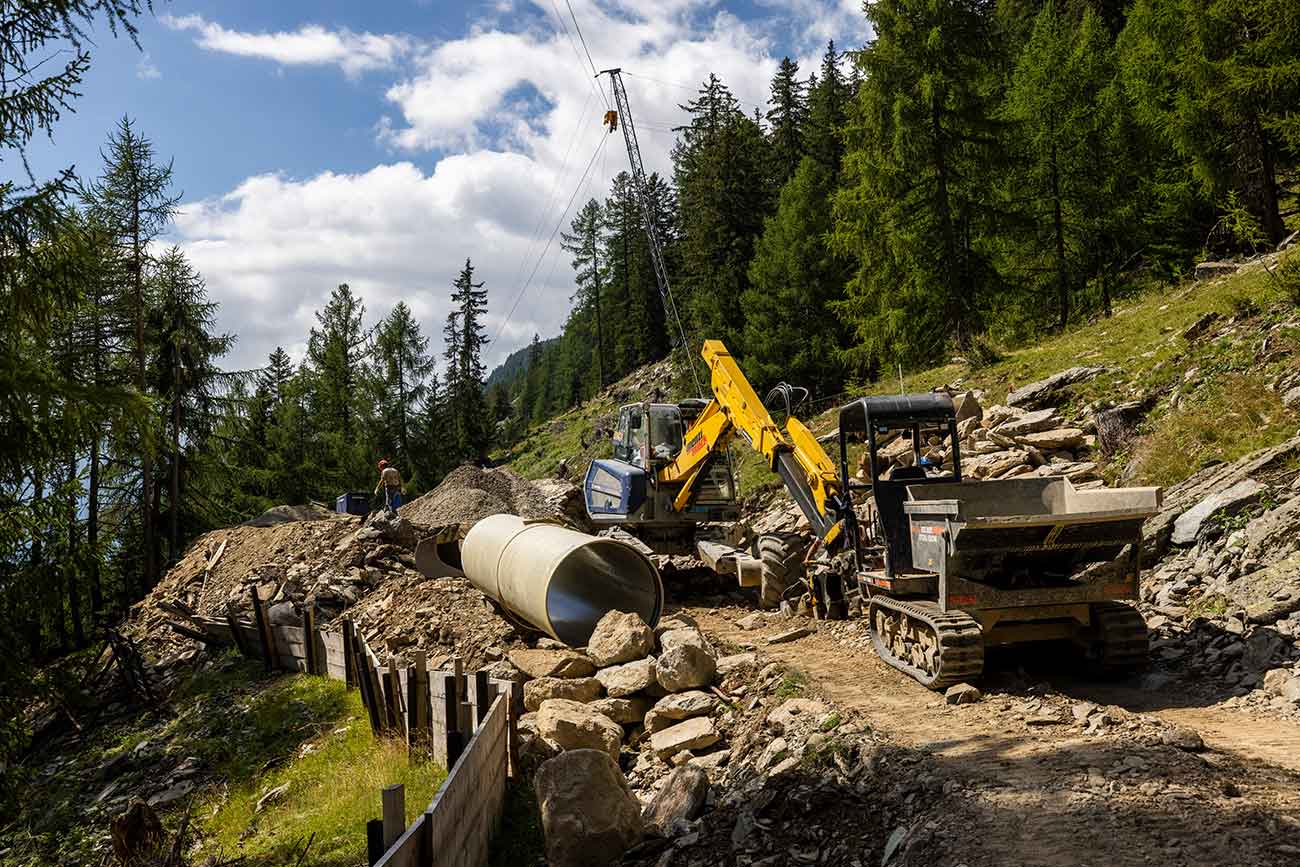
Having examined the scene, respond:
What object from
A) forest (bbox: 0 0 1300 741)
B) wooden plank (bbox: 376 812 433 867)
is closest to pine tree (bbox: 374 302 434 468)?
forest (bbox: 0 0 1300 741)

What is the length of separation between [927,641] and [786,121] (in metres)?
47.1

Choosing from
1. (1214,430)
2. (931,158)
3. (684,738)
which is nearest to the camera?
(684,738)

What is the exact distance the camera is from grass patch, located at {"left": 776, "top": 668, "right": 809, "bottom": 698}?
8.05 m

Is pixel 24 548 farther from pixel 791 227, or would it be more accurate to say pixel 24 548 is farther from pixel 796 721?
pixel 791 227

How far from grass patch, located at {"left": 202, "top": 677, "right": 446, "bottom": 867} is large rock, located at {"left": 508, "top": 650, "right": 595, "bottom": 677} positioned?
64.3 inches

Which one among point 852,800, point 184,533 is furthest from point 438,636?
point 184,533

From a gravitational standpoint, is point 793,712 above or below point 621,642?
below

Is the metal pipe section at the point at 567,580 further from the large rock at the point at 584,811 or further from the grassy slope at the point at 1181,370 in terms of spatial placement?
the grassy slope at the point at 1181,370

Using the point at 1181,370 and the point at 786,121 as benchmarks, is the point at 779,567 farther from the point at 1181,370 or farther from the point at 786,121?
the point at 786,121

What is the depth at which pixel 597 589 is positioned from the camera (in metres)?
11.7

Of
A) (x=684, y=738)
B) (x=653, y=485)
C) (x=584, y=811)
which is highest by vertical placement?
(x=653, y=485)

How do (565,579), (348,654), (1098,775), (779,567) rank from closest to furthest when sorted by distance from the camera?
(1098,775) < (565,579) < (348,654) < (779,567)

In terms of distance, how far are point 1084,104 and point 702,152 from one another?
2197 centimetres

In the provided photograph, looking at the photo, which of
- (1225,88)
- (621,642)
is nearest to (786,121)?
(1225,88)
